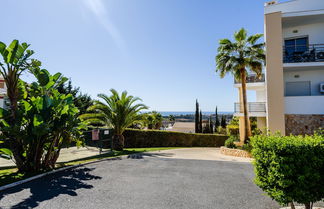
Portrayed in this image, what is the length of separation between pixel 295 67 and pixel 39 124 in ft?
58.2

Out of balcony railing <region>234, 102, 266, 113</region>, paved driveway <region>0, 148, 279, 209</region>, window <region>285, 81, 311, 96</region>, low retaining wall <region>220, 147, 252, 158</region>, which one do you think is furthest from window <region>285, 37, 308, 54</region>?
paved driveway <region>0, 148, 279, 209</region>

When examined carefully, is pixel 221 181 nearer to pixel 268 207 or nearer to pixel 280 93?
pixel 268 207

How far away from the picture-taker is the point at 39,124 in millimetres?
7176

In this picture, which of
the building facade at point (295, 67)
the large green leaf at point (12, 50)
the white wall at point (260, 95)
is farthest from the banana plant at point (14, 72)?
the white wall at point (260, 95)

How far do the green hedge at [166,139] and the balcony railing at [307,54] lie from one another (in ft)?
44.1

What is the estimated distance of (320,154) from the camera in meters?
4.03

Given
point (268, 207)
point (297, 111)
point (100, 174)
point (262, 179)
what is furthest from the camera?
point (297, 111)

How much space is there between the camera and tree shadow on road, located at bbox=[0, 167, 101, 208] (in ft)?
16.7

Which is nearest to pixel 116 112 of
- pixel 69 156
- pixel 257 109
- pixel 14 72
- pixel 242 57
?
pixel 69 156

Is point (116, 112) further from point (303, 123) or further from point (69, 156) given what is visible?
point (303, 123)

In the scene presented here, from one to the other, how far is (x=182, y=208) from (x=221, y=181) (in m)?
2.93

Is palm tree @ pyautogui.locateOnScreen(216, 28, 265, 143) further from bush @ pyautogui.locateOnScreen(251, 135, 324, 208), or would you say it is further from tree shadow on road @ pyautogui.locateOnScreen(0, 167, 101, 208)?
tree shadow on road @ pyautogui.locateOnScreen(0, 167, 101, 208)

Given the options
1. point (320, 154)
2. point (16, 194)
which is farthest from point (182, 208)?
point (16, 194)

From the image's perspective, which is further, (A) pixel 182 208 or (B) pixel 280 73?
(B) pixel 280 73
